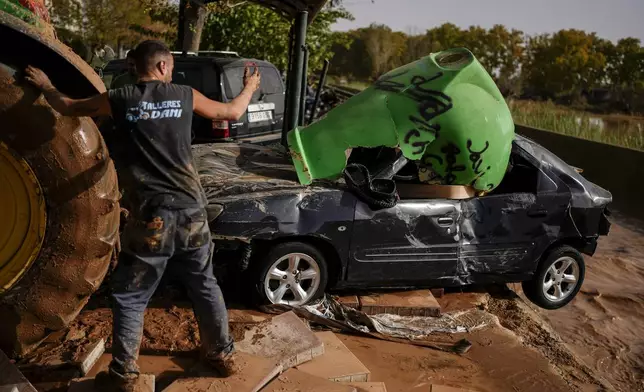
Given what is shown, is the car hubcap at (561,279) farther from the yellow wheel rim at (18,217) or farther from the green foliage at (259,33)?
the green foliage at (259,33)

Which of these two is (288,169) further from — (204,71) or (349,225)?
(204,71)

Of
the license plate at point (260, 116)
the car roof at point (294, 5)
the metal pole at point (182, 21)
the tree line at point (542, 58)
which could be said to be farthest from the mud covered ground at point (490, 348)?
the tree line at point (542, 58)

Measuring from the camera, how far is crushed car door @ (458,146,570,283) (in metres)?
5.72

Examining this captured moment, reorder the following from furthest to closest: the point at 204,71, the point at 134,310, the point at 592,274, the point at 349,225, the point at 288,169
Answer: the point at 204,71
the point at 592,274
the point at 288,169
the point at 349,225
the point at 134,310

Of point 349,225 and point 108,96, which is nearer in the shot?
point 108,96

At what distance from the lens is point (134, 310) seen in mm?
3191

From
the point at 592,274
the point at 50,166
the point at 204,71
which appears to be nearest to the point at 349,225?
the point at 50,166

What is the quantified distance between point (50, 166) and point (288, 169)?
2.89 m

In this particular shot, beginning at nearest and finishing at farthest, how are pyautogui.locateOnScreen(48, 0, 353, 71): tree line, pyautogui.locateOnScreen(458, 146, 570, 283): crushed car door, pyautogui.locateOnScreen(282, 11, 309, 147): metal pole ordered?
pyautogui.locateOnScreen(458, 146, 570, 283): crushed car door < pyautogui.locateOnScreen(282, 11, 309, 147): metal pole < pyautogui.locateOnScreen(48, 0, 353, 71): tree line

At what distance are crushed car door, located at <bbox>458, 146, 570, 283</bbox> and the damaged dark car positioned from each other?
0.03 feet

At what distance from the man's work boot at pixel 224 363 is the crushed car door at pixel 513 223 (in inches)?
112

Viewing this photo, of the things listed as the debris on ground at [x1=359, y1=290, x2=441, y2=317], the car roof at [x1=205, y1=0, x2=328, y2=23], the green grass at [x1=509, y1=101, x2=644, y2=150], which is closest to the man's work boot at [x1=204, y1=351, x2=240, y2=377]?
the debris on ground at [x1=359, y1=290, x2=441, y2=317]

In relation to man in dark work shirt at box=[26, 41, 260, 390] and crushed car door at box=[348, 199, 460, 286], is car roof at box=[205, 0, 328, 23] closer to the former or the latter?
crushed car door at box=[348, 199, 460, 286]

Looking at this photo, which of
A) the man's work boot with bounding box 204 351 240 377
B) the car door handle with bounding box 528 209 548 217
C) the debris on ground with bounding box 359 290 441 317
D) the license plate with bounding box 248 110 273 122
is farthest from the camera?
the license plate with bounding box 248 110 273 122
